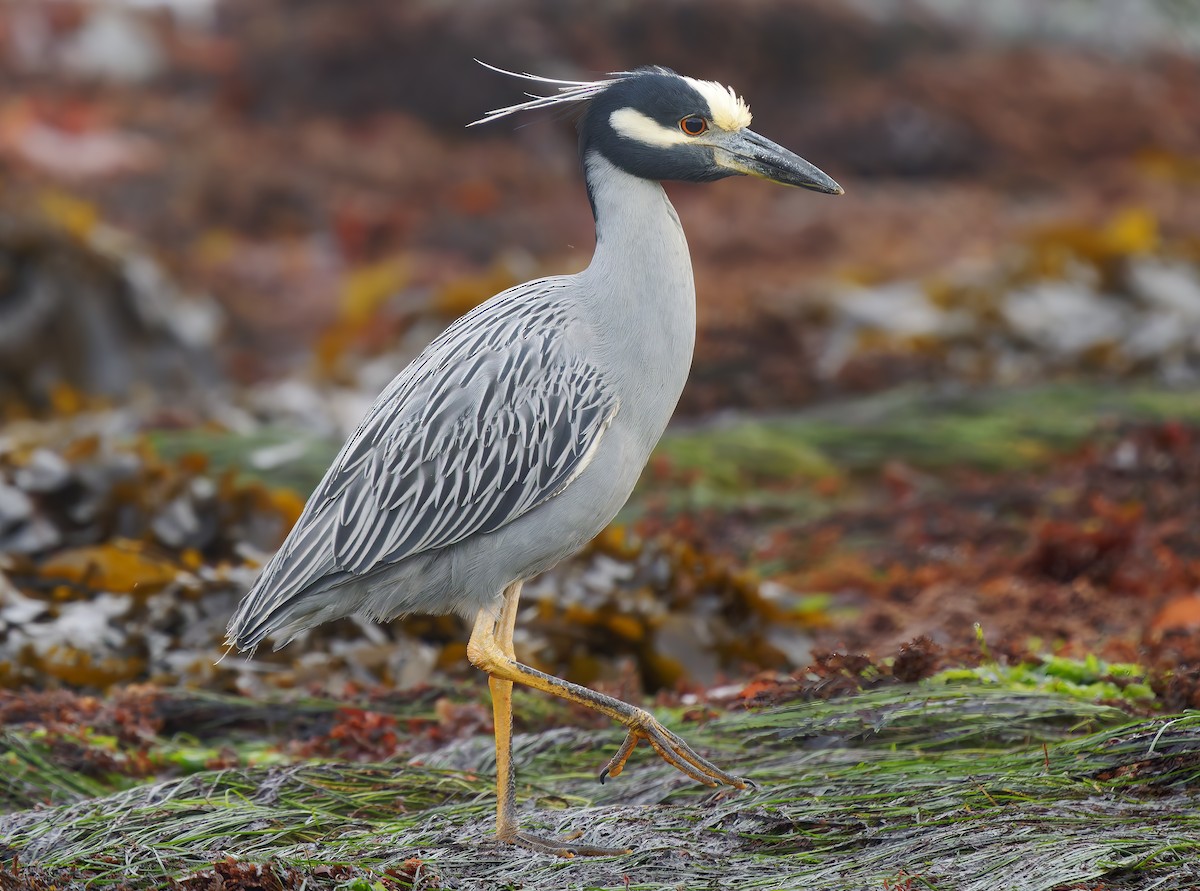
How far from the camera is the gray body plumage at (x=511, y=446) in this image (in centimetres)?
366

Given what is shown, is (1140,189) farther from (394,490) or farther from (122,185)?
(394,490)

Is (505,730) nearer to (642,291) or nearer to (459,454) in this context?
(459,454)

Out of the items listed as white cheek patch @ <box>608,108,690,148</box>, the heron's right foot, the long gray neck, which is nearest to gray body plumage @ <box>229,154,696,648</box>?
the long gray neck

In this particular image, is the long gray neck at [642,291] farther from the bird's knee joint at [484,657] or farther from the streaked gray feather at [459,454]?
the bird's knee joint at [484,657]

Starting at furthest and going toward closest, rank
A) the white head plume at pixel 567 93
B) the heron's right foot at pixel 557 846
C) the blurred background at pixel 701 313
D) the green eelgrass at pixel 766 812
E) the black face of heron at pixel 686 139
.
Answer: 1. the blurred background at pixel 701 313
2. the white head plume at pixel 567 93
3. the black face of heron at pixel 686 139
4. the heron's right foot at pixel 557 846
5. the green eelgrass at pixel 766 812

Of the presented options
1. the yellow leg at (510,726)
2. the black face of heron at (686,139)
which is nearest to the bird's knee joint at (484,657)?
the yellow leg at (510,726)

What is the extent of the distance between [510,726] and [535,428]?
79 centimetres

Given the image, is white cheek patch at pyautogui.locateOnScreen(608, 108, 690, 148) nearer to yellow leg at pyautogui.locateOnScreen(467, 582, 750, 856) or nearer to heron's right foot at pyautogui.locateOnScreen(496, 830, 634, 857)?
yellow leg at pyautogui.locateOnScreen(467, 582, 750, 856)

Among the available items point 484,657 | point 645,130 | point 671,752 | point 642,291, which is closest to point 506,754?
point 484,657

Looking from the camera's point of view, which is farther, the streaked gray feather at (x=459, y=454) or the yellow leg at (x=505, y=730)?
the streaked gray feather at (x=459, y=454)

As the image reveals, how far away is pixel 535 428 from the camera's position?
3.68m

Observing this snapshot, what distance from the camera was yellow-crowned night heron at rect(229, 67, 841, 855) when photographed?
3656mm

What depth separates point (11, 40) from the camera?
59.4 feet

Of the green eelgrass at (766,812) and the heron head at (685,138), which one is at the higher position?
the heron head at (685,138)
